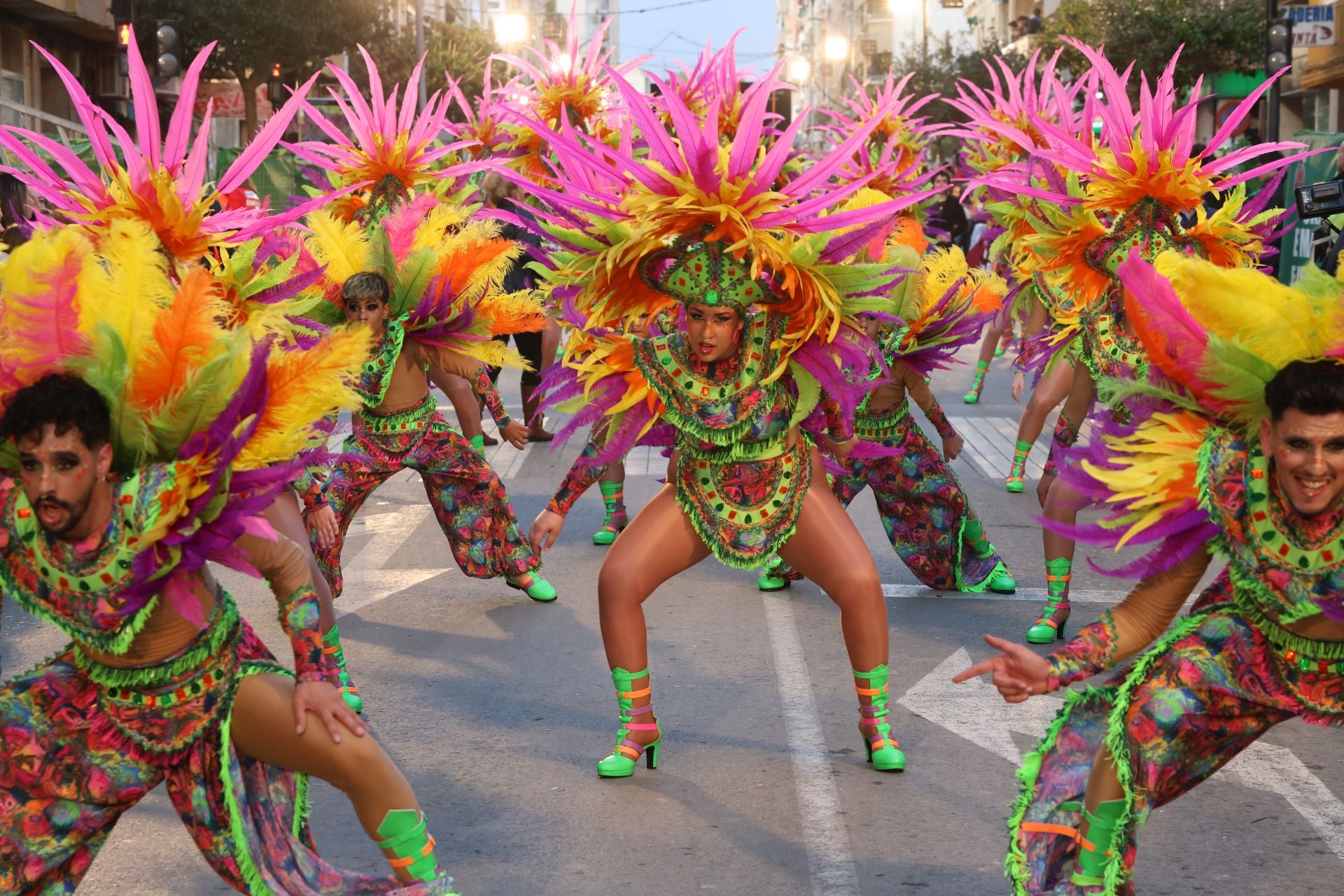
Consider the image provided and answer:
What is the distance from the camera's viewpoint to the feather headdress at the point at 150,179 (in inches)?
244

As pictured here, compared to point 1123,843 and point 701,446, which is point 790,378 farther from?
point 1123,843

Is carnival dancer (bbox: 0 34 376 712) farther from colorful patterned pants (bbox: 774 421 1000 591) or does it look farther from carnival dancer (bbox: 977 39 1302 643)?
carnival dancer (bbox: 977 39 1302 643)

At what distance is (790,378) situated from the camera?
5793mm

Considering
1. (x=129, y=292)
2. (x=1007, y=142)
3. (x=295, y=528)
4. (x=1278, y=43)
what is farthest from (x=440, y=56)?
(x=129, y=292)

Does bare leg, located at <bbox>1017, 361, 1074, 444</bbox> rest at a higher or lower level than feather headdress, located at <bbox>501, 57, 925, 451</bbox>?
lower

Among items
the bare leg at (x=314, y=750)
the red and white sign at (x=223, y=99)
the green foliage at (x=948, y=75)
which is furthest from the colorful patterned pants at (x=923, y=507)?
the green foliage at (x=948, y=75)

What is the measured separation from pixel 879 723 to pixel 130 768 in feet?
8.82

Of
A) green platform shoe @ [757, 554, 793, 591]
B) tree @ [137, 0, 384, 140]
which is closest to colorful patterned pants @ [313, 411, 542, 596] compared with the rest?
green platform shoe @ [757, 554, 793, 591]

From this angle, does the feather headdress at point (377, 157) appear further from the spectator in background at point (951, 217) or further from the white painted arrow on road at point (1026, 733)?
the spectator in background at point (951, 217)

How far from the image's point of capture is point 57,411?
3.61m

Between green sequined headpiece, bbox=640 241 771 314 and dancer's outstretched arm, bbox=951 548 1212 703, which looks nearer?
dancer's outstretched arm, bbox=951 548 1212 703

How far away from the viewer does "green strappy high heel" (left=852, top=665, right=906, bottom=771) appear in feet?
18.5

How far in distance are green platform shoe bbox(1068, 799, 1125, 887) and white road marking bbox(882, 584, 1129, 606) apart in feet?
14.3

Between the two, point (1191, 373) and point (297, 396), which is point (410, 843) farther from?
point (1191, 373)
